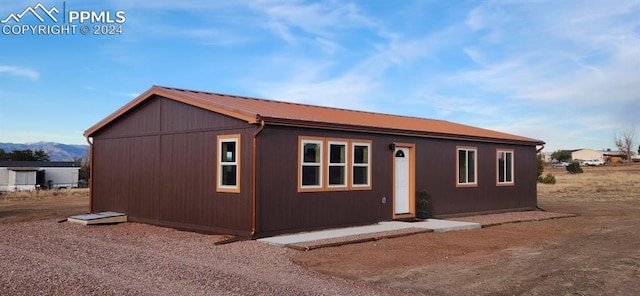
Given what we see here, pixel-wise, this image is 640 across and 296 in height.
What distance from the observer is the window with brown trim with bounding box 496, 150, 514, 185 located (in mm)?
17844

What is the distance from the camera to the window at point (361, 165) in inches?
513

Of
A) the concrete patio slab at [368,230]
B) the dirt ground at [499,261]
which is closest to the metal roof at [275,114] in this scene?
the concrete patio slab at [368,230]

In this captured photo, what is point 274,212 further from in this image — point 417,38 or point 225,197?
point 417,38

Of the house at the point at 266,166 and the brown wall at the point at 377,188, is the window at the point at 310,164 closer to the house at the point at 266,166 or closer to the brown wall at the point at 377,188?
the house at the point at 266,166

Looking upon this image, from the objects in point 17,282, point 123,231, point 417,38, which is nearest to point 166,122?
point 123,231

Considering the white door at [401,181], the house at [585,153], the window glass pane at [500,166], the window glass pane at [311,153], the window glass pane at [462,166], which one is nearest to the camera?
the window glass pane at [311,153]

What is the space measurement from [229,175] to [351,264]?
4255 mm

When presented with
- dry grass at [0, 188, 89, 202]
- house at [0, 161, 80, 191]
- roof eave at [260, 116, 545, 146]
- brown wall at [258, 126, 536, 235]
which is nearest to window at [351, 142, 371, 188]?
brown wall at [258, 126, 536, 235]

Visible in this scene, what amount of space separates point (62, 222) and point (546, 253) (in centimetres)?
1154

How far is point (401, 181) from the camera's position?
48.0ft

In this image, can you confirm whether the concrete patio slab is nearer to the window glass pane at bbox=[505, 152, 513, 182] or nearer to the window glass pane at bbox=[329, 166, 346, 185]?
the window glass pane at bbox=[329, 166, 346, 185]

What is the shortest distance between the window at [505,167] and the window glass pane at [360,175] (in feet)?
21.0

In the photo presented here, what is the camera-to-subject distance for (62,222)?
14203mm

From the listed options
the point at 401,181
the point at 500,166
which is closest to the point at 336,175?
the point at 401,181
